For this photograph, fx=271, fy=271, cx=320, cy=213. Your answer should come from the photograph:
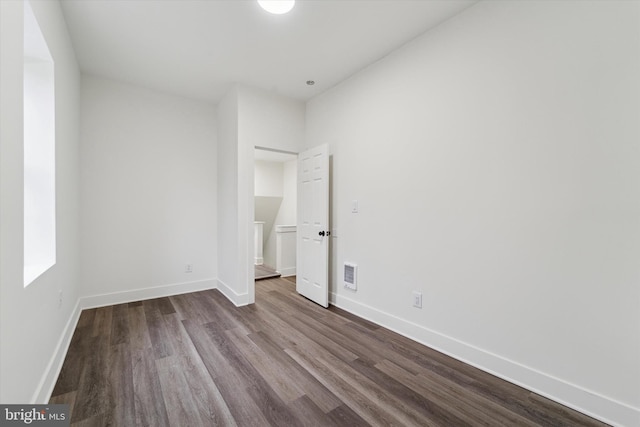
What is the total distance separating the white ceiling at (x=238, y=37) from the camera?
7.00 feet

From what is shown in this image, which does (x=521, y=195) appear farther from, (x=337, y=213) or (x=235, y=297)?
(x=235, y=297)

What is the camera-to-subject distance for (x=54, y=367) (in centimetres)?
186

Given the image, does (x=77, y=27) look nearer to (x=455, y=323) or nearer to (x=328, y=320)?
(x=328, y=320)

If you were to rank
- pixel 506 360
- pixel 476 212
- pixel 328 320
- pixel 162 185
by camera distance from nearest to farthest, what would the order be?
pixel 506 360 → pixel 476 212 → pixel 328 320 → pixel 162 185

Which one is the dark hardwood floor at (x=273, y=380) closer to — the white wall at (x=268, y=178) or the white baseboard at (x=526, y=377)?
the white baseboard at (x=526, y=377)

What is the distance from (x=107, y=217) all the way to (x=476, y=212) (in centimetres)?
402

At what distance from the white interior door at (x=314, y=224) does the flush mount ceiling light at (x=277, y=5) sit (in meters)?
1.48

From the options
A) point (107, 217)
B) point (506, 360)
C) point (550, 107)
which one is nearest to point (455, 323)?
point (506, 360)

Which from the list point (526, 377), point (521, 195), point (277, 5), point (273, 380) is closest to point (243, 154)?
point (277, 5)

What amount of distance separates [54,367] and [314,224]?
8.44 feet

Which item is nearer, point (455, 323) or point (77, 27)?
point (455, 323)

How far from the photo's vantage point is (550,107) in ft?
5.69

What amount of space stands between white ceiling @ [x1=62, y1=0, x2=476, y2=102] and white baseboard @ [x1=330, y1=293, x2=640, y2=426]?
105 inches

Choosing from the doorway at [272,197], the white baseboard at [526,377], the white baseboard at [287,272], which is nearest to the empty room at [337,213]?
the white baseboard at [526,377]
